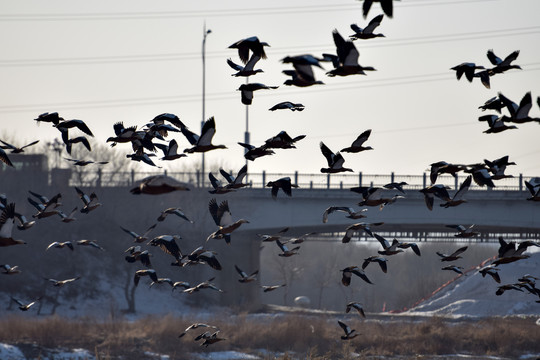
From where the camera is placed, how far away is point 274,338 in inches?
1852

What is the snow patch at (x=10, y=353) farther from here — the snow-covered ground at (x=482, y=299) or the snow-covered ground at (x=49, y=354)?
the snow-covered ground at (x=482, y=299)

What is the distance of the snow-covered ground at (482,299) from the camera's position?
79062 mm

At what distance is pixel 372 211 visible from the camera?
7694 centimetres

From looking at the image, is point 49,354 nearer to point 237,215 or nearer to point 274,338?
point 274,338

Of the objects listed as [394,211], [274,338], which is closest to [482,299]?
[394,211]

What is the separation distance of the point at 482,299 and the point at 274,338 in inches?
1741

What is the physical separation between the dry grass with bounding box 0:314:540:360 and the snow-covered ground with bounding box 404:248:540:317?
23661mm

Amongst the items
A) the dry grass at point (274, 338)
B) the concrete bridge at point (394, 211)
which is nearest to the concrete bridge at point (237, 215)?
the concrete bridge at point (394, 211)

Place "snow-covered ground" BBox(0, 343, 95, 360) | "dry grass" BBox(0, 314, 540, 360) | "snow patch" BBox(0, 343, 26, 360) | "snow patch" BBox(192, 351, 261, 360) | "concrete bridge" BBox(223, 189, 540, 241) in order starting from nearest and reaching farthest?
"snow patch" BBox(0, 343, 26, 360), "snow-covered ground" BBox(0, 343, 95, 360), "snow patch" BBox(192, 351, 261, 360), "dry grass" BBox(0, 314, 540, 360), "concrete bridge" BBox(223, 189, 540, 241)

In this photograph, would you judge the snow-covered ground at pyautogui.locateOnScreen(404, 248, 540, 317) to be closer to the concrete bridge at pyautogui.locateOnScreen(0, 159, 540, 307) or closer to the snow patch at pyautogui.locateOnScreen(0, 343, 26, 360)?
the concrete bridge at pyautogui.locateOnScreen(0, 159, 540, 307)

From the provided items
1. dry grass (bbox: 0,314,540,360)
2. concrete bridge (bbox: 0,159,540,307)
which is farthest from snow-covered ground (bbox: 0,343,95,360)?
concrete bridge (bbox: 0,159,540,307)

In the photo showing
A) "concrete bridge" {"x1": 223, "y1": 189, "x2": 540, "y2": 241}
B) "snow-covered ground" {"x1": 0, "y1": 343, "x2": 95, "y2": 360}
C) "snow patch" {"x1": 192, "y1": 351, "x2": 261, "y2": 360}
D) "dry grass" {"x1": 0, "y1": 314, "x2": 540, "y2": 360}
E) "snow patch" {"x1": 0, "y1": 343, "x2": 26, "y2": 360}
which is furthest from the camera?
"concrete bridge" {"x1": 223, "y1": 189, "x2": 540, "y2": 241}

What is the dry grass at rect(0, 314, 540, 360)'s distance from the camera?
43.6m

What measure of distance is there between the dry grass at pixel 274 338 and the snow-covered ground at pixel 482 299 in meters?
23.7
